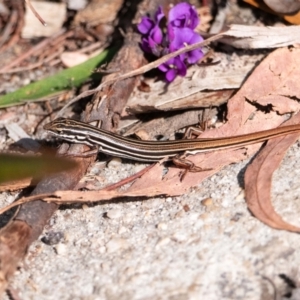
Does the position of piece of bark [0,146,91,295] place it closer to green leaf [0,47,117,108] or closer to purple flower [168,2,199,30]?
green leaf [0,47,117,108]

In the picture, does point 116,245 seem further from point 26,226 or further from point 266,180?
point 266,180

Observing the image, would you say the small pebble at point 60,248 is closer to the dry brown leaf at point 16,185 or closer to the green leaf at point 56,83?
the dry brown leaf at point 16,185

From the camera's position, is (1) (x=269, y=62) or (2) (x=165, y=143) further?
(1) (x=269, y=62)

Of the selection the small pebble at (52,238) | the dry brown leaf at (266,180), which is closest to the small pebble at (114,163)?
the small pebble at (52,238)

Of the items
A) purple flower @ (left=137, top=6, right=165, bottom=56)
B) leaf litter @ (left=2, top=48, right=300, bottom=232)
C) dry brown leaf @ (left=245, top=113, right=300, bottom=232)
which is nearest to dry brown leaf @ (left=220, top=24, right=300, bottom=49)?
leaf litter @ (left=2, top=48, right=300, bottom=232)

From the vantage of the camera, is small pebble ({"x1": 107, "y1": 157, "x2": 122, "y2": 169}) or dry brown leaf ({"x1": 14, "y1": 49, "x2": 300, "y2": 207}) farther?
small pebble ({"x1": 107, "y1": 157, "x2": 122, "y2": 169})

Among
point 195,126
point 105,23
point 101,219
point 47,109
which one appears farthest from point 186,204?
point 105,23

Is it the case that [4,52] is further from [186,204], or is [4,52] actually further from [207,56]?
[186,204]

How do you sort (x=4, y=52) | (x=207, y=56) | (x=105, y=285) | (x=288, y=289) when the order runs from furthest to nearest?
1. (x=4, y=52)
2. (x=207, y=56)
3. (x=105, y=285)
4. (x=288, y=289)
